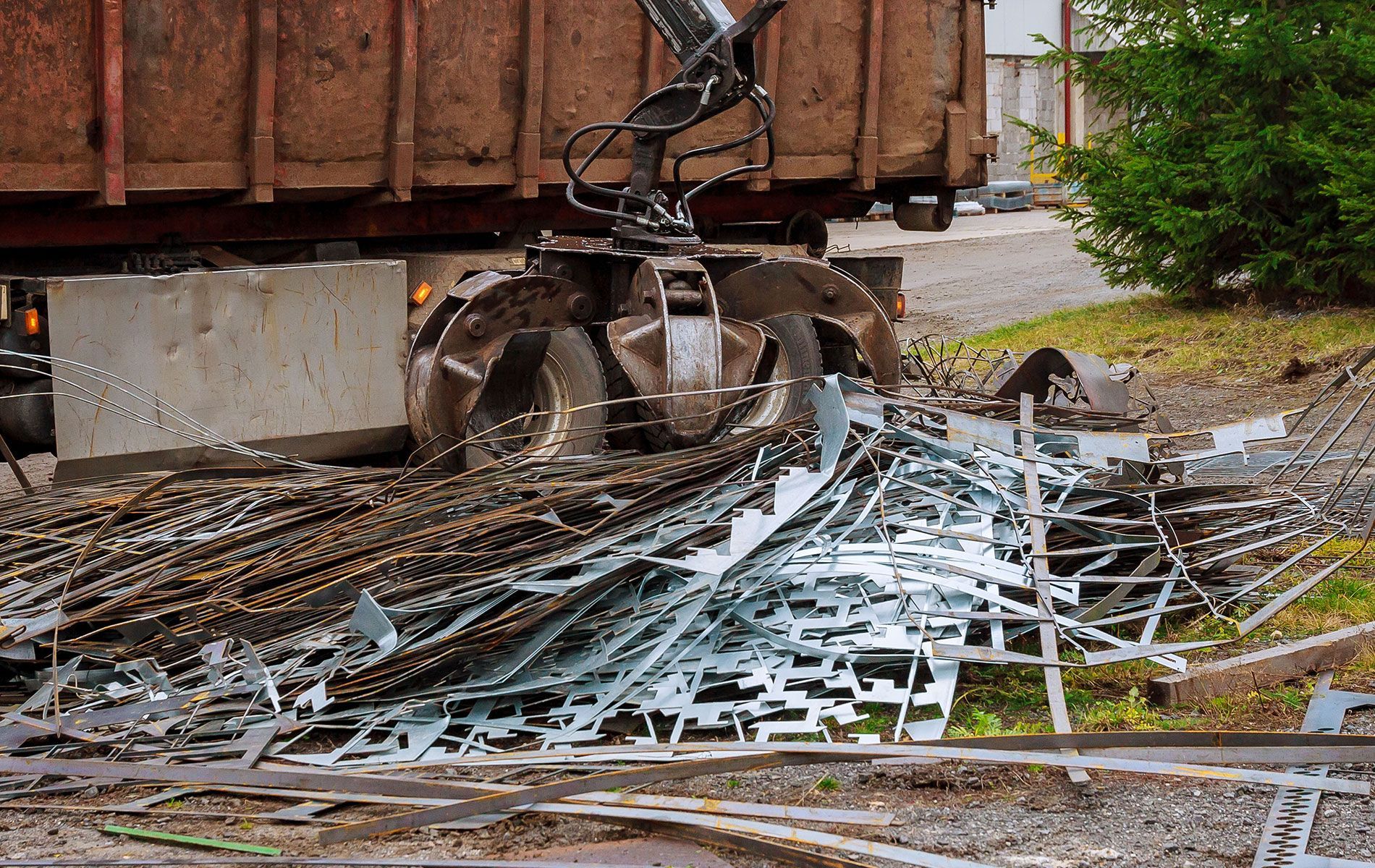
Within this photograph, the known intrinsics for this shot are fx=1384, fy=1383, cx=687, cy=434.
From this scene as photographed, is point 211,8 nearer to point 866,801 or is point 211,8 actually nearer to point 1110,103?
point 866,801

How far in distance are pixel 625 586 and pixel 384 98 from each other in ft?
14.6

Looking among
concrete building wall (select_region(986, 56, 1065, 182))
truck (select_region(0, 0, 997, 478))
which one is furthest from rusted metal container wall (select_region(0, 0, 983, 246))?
concrete building wall (select_region(986, 56, 1065, 182))

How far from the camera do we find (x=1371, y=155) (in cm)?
928

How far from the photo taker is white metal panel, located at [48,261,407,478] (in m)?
6.13

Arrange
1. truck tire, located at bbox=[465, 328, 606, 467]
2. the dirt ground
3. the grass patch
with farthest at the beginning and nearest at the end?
the grass patch
truck tire, located at bbox=[465, 328, 606, 467]
the dirt ground

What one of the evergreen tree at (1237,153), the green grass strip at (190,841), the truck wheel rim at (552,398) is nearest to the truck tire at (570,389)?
the truck wheel rim at (552,398)

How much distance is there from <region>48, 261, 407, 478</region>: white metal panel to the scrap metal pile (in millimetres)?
1445

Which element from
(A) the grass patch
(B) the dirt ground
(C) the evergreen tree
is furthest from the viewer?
(C) the evergreen tree

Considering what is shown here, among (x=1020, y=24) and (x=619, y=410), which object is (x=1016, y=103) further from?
(x=619, y=410)

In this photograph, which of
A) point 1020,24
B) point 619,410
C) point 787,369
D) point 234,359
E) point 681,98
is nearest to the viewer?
point 619,410

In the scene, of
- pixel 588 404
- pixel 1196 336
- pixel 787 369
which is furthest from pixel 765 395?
pixel 1196 336

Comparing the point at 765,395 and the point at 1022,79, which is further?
the point at 1022,79

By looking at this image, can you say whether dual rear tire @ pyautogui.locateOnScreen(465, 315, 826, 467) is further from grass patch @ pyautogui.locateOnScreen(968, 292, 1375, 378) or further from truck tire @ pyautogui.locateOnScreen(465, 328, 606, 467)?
grass patch @ pyautogui.locateOnScreen(968, 292, 1375, 378)

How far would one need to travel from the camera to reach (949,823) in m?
2.91
